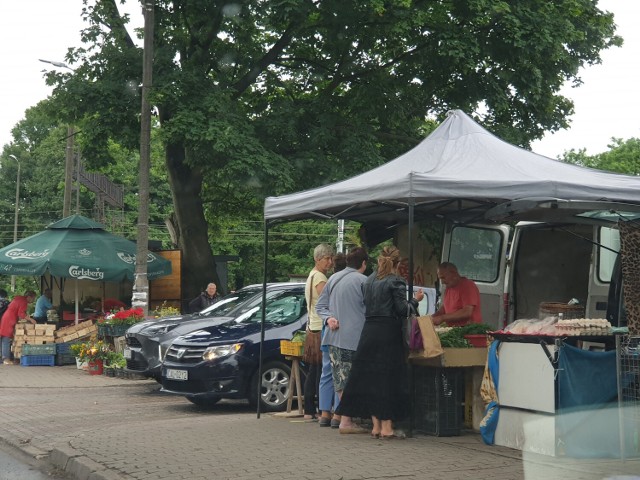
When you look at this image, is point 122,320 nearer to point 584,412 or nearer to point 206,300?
point 206,300

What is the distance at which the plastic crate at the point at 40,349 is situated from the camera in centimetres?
2331

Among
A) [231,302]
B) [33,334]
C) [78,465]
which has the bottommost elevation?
[78,465]

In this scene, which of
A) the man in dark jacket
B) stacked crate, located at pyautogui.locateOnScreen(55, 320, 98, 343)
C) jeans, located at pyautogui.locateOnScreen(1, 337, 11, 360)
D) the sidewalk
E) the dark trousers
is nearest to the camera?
the sidewalk

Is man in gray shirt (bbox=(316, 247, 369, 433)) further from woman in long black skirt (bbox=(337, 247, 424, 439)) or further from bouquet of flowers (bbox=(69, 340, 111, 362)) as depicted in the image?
bouquet of flowers (bbox=(69, 340, 111, 362))

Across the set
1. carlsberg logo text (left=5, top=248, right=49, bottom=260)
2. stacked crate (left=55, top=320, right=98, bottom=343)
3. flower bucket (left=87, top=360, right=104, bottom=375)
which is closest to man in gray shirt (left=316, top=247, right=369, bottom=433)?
flower bucket (left=87, top=360, right=104, bottom=375)

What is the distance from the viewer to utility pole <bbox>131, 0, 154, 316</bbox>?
21.0 meters

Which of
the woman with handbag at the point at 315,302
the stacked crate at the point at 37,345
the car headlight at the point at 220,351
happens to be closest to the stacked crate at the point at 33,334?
the stacked crate at the point at 37,345

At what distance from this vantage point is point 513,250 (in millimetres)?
13609

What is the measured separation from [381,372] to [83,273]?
14.6 metres

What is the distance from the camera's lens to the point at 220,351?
13.6 metres

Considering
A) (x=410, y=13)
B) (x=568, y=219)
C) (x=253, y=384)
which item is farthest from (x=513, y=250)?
(x=410, y=13)

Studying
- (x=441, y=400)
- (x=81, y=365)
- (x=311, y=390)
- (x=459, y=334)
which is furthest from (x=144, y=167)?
(x=441, y=400)

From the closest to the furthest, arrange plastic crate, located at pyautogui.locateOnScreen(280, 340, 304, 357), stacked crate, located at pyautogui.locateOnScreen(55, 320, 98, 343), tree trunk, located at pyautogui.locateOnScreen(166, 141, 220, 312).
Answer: plastic crate, located at pyautogui.locateOnScreen(280, 340, 304, 357), stacked crate, located at pyautogui.locateOnScreen(55, 320, 98, 343), tree trunk, located at pyautogui.locateOnScreen(166, 141, 220, 312)

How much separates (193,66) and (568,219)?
14175mm
